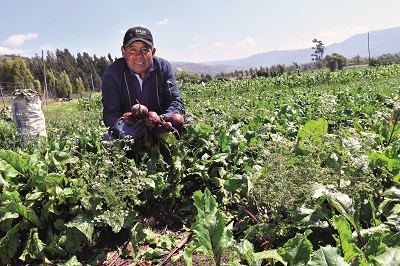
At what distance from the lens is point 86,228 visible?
2086 mm

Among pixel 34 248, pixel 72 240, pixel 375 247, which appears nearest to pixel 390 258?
pixel 375 247

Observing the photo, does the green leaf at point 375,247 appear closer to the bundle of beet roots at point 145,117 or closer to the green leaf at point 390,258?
the green leaf at point 390,258

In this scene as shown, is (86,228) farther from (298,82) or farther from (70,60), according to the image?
(70,60)

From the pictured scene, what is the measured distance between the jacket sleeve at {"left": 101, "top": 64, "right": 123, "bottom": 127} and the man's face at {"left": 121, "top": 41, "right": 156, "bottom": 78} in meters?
0.23

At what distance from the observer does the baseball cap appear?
2.91m

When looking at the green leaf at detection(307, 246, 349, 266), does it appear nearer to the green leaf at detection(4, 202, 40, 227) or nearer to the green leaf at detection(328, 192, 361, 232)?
the green leaf at detection(328, 192, 361, 232)

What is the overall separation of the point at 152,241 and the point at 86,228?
53 centimetres

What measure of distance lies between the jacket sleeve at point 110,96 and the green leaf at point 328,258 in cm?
242

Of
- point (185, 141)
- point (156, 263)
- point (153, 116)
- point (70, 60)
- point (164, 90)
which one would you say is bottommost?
point (156, 263)

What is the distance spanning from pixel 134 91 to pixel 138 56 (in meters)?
0.40

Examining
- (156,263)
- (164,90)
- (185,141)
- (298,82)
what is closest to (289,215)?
(156,263)

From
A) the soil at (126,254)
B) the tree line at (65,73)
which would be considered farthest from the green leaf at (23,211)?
the tree line at (65,73)

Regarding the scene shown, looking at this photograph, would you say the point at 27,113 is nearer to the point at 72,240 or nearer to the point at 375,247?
the point at 72,240

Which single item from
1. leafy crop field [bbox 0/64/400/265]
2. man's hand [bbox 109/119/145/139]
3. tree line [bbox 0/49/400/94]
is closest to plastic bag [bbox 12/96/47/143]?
leafy crop field [bbox 0/64/400/265]
